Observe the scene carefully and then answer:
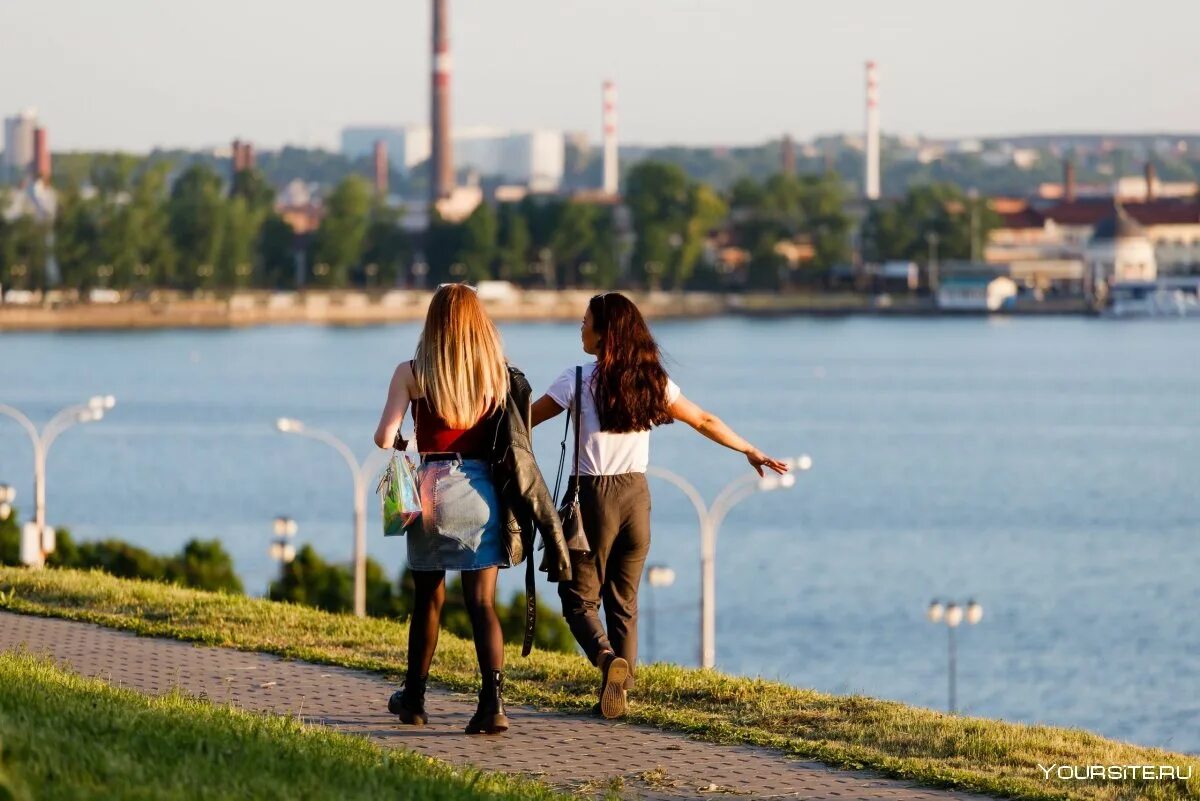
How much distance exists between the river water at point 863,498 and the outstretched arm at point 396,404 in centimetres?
1964

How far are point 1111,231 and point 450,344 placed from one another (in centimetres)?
16969

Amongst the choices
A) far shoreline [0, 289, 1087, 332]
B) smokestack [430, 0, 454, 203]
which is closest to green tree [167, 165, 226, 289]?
far shoreline [0, 289, 1087, 332]

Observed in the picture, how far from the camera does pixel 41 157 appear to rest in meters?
165

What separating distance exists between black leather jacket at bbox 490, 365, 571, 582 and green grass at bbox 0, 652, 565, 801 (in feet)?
3.17

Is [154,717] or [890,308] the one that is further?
[890,308]

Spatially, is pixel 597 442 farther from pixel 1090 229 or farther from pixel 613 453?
pixel 1090 229

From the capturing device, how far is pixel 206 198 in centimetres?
14150

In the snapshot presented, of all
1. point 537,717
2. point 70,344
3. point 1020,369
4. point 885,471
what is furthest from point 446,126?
point 537,717

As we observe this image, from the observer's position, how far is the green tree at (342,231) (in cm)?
15088

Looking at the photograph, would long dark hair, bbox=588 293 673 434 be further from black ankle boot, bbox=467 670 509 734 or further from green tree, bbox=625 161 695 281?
green tree, bbox=625 161 695 281

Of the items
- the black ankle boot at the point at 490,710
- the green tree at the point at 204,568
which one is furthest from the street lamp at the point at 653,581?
the black ankle boot at the point at 490,710

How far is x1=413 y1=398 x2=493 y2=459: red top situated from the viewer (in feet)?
24.0

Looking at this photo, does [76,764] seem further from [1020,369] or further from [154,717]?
[1020,369]

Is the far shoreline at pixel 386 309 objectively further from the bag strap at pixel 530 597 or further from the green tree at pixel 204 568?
the bag strap at pixel 530 597
